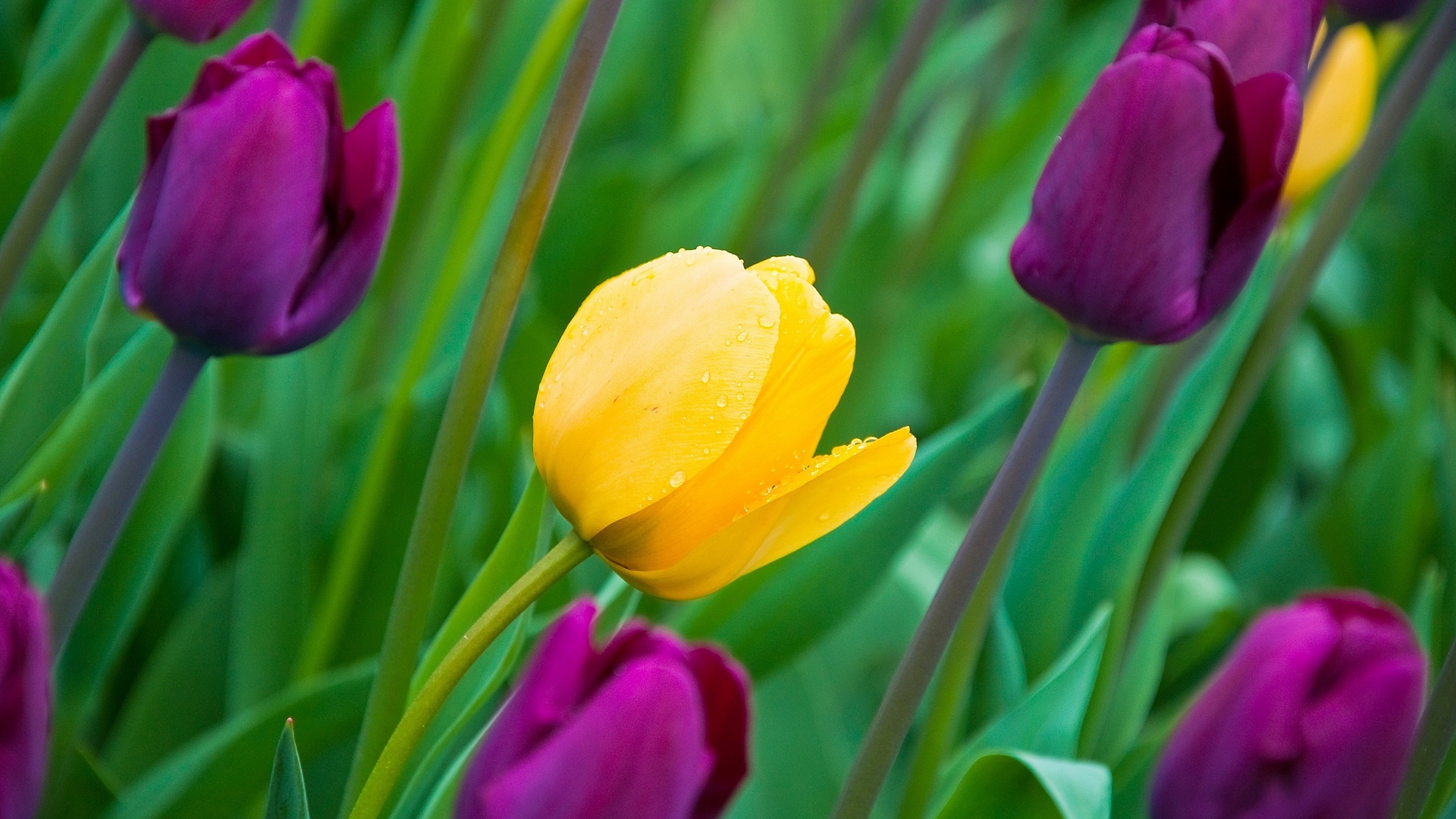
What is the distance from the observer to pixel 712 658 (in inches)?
13.2

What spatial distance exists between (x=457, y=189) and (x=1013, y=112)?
59cm

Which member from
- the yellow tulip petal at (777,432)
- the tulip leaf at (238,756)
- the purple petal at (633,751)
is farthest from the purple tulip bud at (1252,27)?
the tulip leaf at (238,756)

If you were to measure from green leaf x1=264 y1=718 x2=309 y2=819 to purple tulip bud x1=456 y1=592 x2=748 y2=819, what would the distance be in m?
0.06

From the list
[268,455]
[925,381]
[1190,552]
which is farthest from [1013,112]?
[268,455]

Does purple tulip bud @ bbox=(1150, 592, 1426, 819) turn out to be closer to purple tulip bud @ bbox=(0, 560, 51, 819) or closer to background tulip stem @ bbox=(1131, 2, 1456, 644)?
background tulip stem @ bbox=(1131, 2, 1456, 644)

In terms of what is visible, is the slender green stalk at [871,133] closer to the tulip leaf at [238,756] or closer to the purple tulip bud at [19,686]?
the tulip leaf at [238,756]

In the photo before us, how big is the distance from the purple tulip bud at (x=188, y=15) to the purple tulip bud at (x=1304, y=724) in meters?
0.42

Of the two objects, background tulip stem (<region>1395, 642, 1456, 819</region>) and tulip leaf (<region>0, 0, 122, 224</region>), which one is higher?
tulip leaf (<region>0, 0, 122, 224</region>)

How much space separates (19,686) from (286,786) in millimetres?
104

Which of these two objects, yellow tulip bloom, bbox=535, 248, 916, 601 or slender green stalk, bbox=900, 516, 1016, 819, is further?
slender green stalk, bbox=900, 516, 1016, 819

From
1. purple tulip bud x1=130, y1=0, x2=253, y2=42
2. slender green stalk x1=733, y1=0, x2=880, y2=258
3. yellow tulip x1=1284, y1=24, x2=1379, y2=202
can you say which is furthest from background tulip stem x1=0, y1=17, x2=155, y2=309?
yellow tulip x1=1284, y1=24, x2=1379, y2=202

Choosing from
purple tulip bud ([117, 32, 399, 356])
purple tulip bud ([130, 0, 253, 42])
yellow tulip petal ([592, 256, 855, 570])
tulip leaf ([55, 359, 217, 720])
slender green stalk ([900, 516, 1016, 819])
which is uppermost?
purple tulip bud ([130, 0, 253, 42])

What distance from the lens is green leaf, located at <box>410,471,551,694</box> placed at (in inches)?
17.3

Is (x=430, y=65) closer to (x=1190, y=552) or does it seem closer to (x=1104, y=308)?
(x=1104, y=308)
